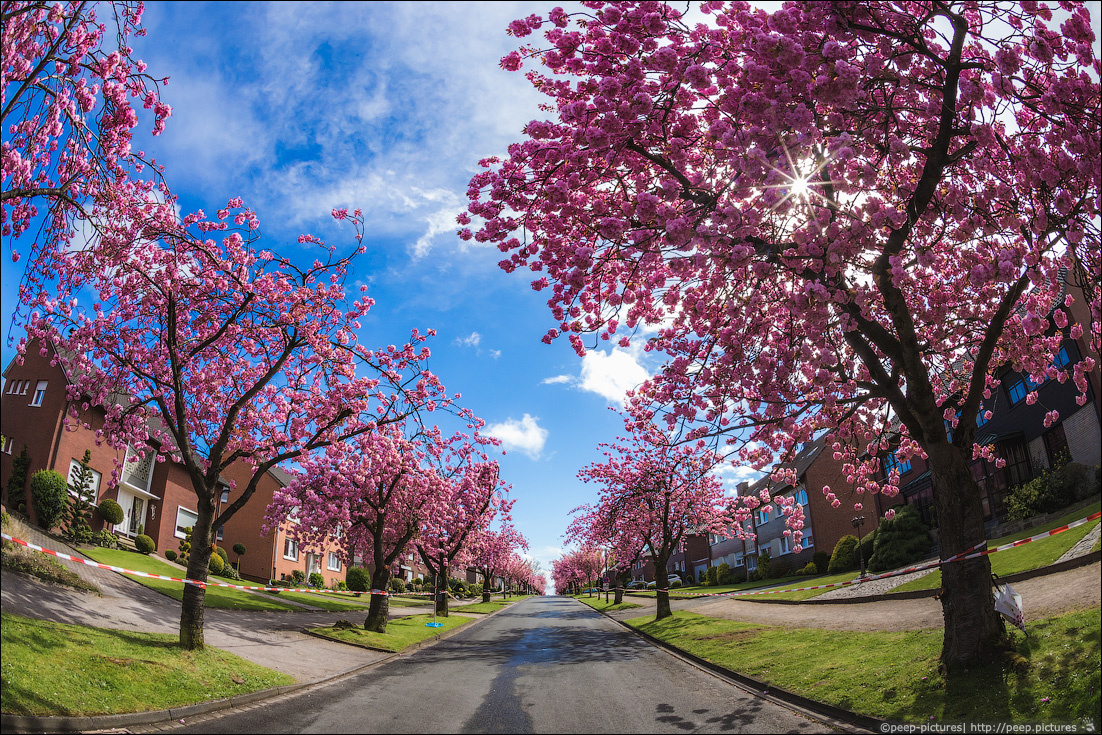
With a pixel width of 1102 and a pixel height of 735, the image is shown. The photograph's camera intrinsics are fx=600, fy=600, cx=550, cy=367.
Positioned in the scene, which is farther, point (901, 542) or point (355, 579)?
point (355, 579)

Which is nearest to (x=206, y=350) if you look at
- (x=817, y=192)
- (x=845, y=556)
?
(x=817, y=192)

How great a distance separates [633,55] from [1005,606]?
8.80 metres

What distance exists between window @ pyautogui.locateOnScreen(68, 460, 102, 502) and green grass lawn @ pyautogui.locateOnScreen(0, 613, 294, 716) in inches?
722

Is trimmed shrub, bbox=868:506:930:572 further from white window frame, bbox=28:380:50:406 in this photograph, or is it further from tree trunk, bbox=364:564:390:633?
Answer: white window frame, bbox=28:380:50:406

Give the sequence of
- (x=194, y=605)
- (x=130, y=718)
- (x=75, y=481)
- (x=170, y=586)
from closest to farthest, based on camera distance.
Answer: (x=130, y=718)
(x=194, y=605)
(x=170, y=586)
(x=75, y=481)

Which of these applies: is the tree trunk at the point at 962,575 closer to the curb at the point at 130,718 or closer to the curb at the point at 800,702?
the curb at the point at 800,702

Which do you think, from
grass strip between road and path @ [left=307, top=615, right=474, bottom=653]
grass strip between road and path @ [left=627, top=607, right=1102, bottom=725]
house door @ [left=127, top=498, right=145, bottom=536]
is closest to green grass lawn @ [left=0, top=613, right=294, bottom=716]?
grass strip between road and path @ [left=307, top=615, right=474, bottom=653]

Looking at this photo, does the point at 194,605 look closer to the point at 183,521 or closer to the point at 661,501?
the point at 661,501

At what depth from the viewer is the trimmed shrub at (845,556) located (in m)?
34.0

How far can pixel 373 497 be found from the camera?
68.7ft

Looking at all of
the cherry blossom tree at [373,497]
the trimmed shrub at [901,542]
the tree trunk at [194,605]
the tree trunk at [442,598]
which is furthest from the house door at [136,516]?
the trimmed shrub at [901,542]

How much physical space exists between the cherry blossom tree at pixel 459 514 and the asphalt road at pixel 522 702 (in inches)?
416

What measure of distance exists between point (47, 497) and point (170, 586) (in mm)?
6055

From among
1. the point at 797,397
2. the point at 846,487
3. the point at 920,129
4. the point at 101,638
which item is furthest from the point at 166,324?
the point at 846,487
